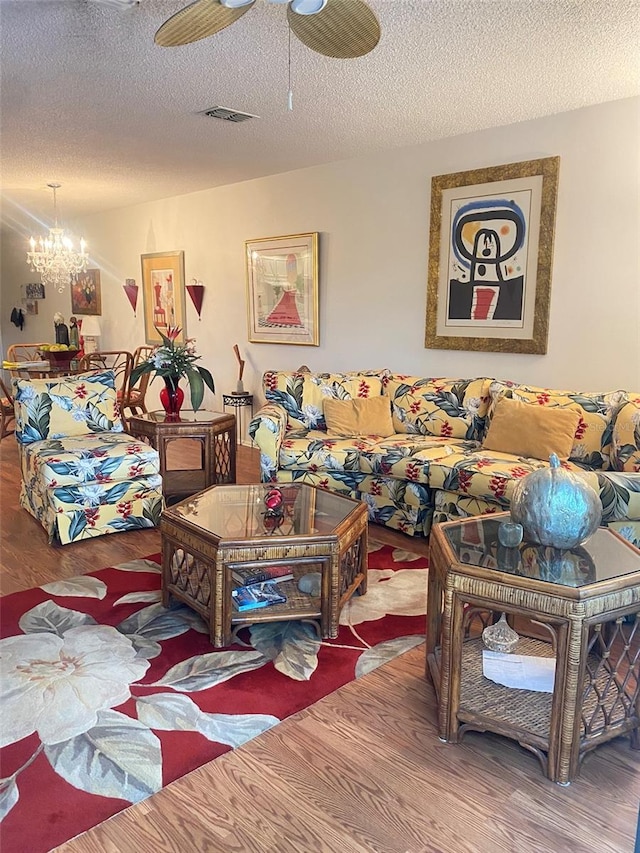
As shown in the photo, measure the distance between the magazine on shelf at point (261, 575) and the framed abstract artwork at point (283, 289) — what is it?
9.30 ft

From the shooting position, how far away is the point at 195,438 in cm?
404

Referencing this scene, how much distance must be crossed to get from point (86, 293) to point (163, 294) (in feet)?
6.20

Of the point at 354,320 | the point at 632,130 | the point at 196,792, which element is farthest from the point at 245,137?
the point at 196,792

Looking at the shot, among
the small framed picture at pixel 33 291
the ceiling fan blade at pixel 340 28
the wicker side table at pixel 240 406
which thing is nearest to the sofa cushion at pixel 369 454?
the wicker side table at pixel 240 406

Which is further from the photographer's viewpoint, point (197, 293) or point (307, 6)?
point (197, 293)

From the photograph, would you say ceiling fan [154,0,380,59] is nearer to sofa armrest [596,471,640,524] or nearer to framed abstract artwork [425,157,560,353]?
sofa armrest [596,471,640,524]

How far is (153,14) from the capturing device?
2377 mm

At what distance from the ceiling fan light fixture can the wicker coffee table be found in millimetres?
1782

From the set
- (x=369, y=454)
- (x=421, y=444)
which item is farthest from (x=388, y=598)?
(x=421, y=444)

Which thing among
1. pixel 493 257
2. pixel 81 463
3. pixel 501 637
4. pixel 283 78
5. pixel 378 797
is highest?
pixel 283 78

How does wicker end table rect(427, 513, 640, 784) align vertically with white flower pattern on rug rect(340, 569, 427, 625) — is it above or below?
above

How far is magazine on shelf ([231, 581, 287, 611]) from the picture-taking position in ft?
7.89

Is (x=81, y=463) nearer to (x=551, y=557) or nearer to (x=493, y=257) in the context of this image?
(x=551, y=557)

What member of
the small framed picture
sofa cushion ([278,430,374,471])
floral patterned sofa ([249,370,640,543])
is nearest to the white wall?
floral patterned sofa ([249,370,640,543])
